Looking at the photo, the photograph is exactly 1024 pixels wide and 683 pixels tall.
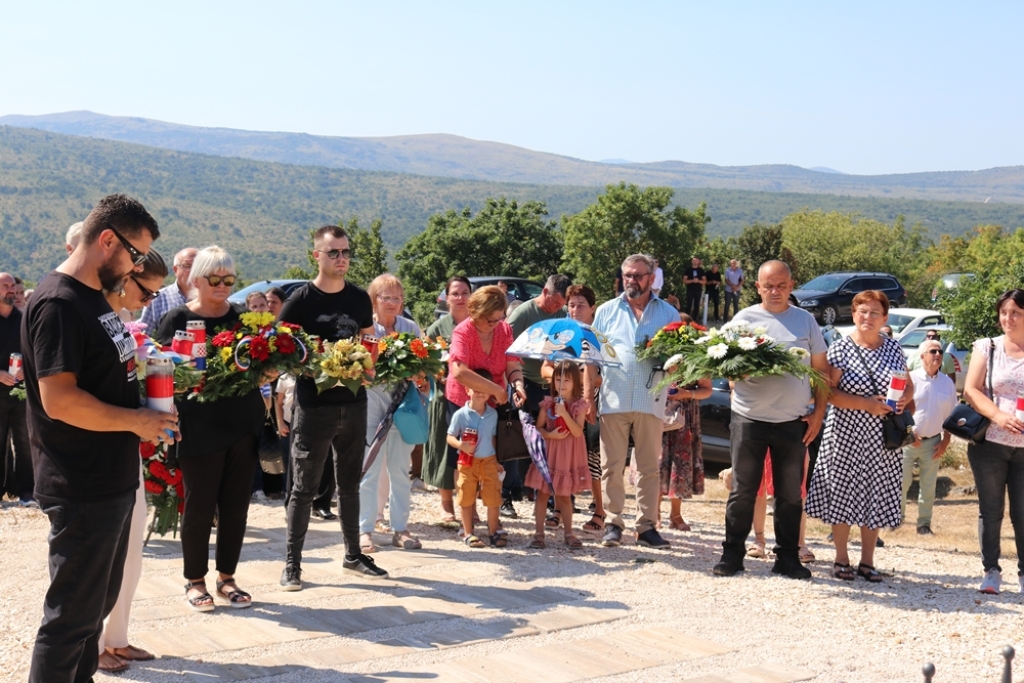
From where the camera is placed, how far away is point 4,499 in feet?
34.1

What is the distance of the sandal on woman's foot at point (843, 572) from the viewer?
768cm

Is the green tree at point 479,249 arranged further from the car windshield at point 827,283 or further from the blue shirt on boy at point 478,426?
the blue shirt on boy at point 478,426

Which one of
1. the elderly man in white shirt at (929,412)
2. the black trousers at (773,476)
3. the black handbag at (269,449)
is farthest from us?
the elderly man in white shirt at (929,412)

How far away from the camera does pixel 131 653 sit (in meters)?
5.41

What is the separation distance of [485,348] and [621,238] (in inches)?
1400

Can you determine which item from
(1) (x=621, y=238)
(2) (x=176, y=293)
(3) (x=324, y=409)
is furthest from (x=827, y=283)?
(3) (x=324, y=409)

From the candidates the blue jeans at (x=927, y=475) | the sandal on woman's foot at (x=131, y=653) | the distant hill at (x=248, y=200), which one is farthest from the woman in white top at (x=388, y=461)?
the distant hill at (x=248, y=200)

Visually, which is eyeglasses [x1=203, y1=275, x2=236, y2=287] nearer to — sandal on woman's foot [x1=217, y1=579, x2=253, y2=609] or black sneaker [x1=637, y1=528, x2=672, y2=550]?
sandal on woman's foot [x1=217, y1=579, x2=253, y2=609]

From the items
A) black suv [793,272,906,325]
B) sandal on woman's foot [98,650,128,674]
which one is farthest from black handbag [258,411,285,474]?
black suv [793,272,906,325]

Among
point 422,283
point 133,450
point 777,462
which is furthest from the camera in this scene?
point 422,283

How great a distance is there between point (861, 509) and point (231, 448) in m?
4.45

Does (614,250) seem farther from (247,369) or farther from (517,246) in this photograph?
(247,369)

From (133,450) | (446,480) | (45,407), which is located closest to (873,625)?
(446,480)

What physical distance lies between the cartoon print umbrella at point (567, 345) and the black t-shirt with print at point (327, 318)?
165 centimetres
